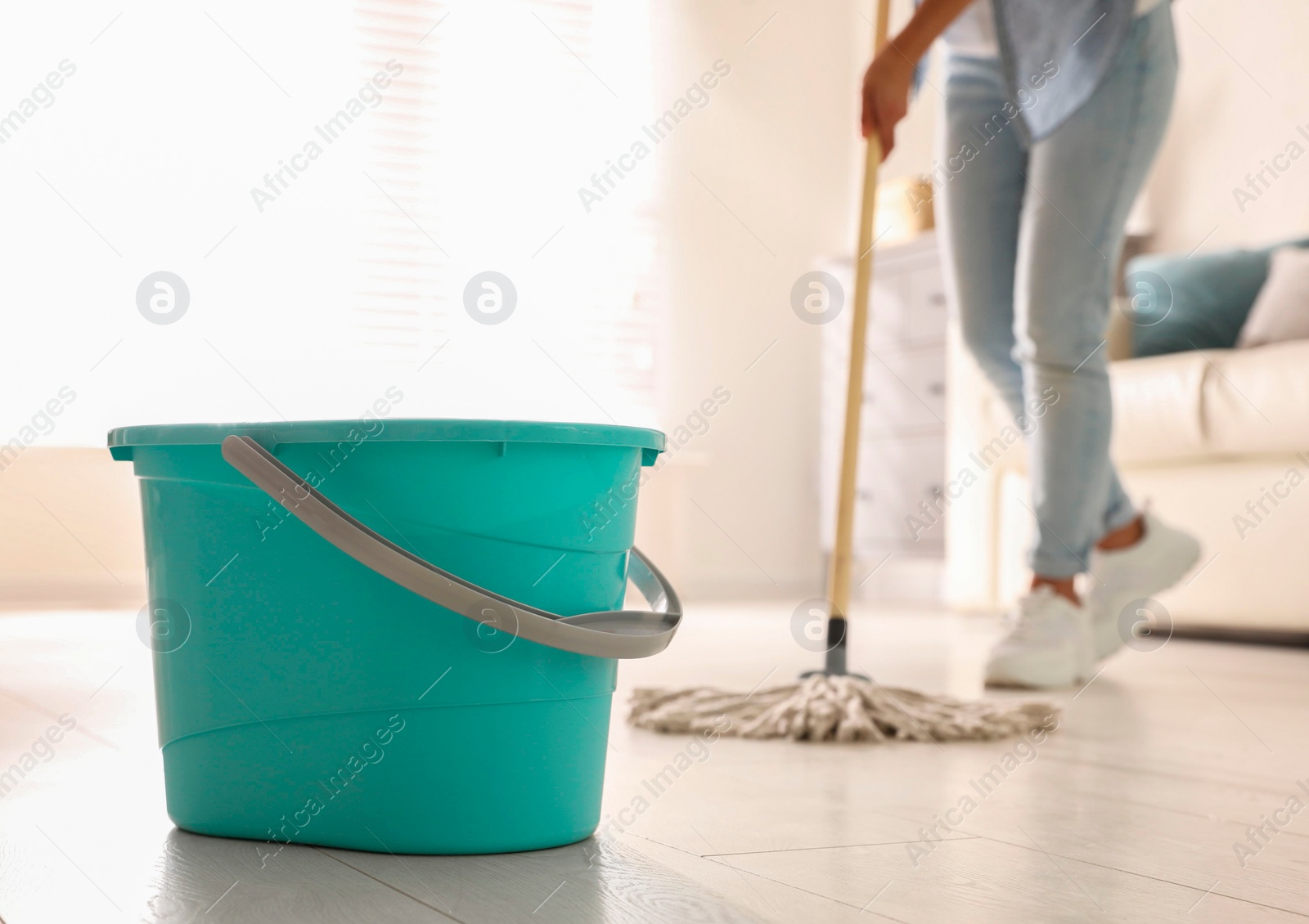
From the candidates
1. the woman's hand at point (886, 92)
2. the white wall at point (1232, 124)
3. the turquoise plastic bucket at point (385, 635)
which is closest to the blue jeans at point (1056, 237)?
the woman's hand at point (886, 92)

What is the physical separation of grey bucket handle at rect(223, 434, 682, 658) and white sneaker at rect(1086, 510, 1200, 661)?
1.11 meters

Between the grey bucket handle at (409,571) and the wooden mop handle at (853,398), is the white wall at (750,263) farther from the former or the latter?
the grey bucket handle at (409,571)

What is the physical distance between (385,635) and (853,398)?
2.56 feet

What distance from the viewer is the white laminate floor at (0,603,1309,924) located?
1.74 ft

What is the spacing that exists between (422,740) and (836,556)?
0.71 m

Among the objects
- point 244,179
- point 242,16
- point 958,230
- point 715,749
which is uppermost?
point 242,16

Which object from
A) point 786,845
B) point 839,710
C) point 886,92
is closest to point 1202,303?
point 886,92

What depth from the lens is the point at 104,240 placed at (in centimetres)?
290

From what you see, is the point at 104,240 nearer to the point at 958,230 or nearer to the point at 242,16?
the point at 242,16

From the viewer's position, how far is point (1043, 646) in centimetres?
142

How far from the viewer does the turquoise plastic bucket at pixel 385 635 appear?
607 millimetres

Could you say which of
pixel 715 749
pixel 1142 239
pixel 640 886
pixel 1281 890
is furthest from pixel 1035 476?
pixel 1142 239

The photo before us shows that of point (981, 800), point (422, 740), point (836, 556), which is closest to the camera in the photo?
point (422, 740)

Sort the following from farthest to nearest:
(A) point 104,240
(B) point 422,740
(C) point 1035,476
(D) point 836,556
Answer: (A) point 104,240, (C) point 1035,476, (D) point 836,556, (B) point 422,740
